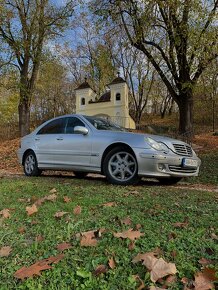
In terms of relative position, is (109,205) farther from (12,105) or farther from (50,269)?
(12,105)

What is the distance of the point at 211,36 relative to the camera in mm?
13992

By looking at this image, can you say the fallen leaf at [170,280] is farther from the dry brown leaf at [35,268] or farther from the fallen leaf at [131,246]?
the dry brown leaf at [35,268]

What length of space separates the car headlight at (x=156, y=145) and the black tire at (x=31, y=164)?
135 inches

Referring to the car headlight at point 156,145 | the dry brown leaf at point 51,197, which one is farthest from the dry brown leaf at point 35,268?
the car headlight at point 156,145

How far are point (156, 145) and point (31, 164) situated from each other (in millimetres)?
3819

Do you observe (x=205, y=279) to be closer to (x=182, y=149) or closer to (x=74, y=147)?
(x=182, y=149)

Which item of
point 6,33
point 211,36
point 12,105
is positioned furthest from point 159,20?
point 12,105

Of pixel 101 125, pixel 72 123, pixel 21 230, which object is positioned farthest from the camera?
pixel 72 123

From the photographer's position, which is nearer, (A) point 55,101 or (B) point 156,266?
(B) point 156,266

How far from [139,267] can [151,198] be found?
2.44 m

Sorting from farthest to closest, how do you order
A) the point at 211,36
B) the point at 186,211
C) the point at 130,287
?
the point at 211,36, the point at 186,211, the point at 130,287

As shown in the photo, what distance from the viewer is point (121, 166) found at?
6422mm

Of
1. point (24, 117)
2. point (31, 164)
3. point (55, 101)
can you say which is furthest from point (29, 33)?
point (55, 101)

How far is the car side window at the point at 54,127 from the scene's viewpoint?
795 centimetres
